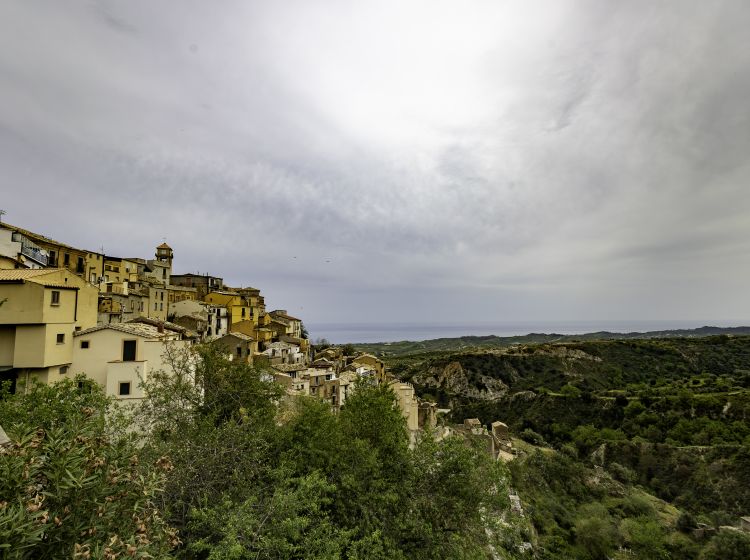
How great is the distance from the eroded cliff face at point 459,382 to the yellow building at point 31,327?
74.6 m

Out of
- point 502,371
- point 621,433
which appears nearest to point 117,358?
point 621,433

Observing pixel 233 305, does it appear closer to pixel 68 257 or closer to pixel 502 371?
pixel 68 257

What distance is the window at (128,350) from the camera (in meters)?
23.1

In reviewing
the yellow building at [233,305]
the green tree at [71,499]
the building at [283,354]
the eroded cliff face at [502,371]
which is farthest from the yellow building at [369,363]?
the green tree at [71,499]

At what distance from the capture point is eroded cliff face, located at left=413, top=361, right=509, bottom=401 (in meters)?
83.2

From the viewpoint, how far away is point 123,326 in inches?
949

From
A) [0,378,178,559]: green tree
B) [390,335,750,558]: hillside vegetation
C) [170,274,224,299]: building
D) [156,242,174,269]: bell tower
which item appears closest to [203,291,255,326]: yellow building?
[170,274,224,299]: building

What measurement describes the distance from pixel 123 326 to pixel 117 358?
2.21m

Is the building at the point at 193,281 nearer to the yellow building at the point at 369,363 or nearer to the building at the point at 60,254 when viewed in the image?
the building at the point at 60,254

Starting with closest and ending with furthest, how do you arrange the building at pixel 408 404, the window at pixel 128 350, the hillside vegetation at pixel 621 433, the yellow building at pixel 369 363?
the window at pixel 128 350
the hillside vegetation at pixel 621 433
the building at pixel 408 404
the yellow building at pixel 369 363

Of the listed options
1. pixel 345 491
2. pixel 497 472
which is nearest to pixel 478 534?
pixel 497 472

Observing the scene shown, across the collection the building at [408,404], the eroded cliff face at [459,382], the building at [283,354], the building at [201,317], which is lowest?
the eroded cliff face at [459,382]

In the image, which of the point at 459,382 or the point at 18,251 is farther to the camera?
the point at 459,382

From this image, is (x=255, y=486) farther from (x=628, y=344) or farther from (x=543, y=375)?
(x=628, y=344)
